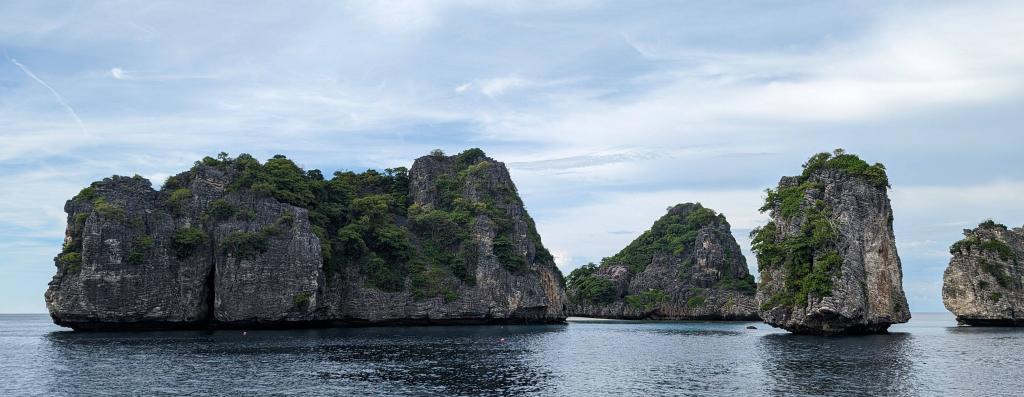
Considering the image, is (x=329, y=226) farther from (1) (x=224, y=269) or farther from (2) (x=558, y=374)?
(2) (x=558, y=374)

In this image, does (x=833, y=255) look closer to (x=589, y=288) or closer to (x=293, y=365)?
(x=293, y=365)

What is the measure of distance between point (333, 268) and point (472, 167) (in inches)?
1520

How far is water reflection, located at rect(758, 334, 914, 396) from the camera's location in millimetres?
39219

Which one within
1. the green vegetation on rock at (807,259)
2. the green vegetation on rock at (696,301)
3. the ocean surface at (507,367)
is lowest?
the ocean surface at (507,367)

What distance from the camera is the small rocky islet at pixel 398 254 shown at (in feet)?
242

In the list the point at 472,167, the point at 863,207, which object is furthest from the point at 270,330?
the point at 863,207

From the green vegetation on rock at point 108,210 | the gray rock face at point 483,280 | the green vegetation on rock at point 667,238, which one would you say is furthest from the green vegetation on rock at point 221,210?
the green vegetation on rock at point 667,238

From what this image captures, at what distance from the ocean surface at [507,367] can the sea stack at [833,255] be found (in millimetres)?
3497

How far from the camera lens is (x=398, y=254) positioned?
10850cm

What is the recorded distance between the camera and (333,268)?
329 ft

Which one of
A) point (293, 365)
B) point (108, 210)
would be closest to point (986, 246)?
point (293, 365)

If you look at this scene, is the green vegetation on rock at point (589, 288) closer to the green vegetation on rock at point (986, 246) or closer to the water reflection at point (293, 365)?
the green vegetation on rock at point (986, 246)

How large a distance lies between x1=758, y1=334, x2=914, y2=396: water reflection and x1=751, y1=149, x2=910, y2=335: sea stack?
3.62m

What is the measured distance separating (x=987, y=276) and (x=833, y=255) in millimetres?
45642
